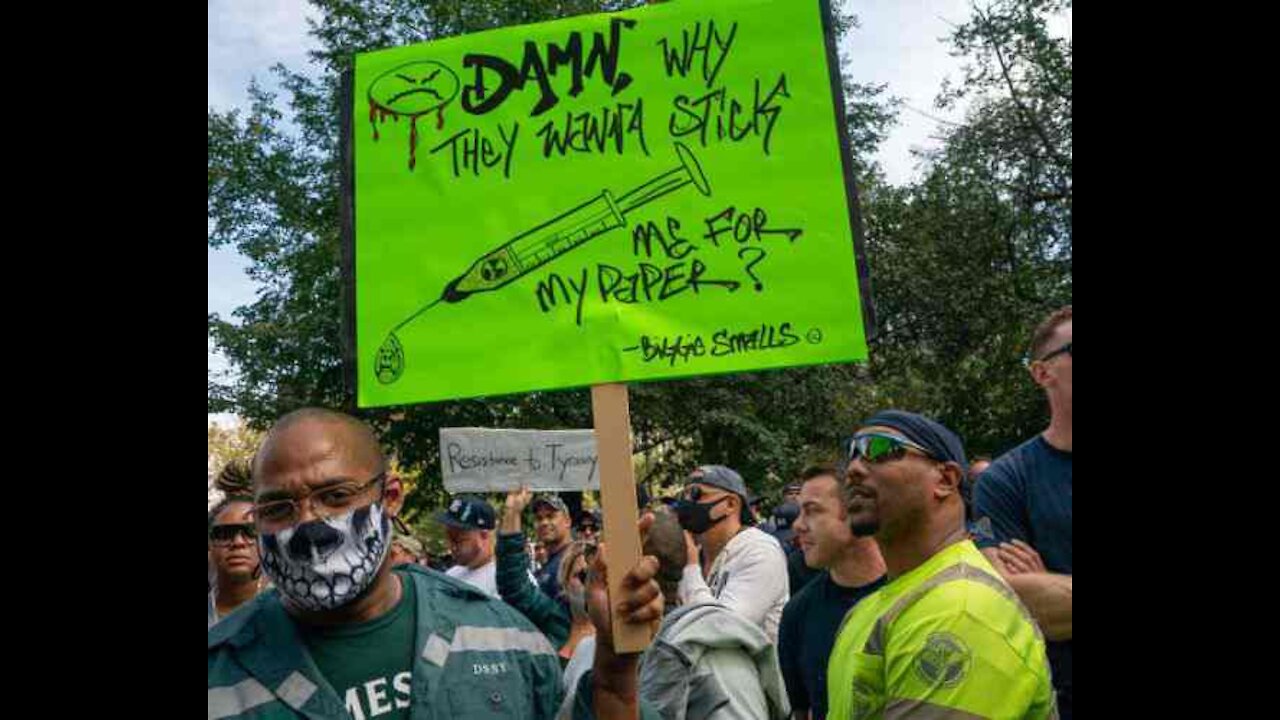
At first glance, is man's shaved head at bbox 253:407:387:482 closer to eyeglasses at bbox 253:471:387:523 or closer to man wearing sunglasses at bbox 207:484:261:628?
eyeglasses at bbox 253:471:387:523

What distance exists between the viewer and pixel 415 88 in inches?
147

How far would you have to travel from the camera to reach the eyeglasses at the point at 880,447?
3.74 metres

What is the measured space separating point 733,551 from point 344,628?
3303 mm

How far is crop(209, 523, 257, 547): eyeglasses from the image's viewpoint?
5535 mm

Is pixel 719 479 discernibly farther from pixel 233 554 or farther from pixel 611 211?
pixel 611 211

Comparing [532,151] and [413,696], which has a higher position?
[532,151]

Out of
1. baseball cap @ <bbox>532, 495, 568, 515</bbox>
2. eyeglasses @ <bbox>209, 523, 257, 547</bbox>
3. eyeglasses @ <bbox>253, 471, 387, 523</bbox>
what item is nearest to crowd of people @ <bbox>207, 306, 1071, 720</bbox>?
eyeglasses @ <bbox>253, 471, 387, 523</bbox>

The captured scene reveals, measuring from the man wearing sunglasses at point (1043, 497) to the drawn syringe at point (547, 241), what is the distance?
153 cm

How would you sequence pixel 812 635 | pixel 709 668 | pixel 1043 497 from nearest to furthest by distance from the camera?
1. pixel 1043 497
2. pixel 709 668
3. pixel 812 635

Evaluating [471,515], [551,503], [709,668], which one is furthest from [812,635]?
[551,503]

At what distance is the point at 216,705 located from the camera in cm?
285
